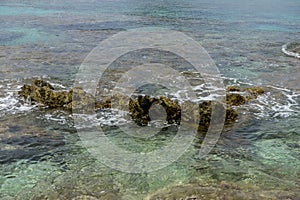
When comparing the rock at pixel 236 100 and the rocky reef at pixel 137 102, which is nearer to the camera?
the rocky reef at pixel 137 102

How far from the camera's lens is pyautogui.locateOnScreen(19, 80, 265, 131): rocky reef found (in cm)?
1039

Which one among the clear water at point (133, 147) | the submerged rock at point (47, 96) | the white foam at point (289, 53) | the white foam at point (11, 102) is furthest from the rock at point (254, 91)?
the white foam at point (289, 53)

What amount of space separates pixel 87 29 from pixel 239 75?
657 inches

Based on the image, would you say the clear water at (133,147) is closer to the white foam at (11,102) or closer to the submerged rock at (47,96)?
the white foam at (11,102)

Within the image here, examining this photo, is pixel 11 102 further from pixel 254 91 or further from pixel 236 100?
pixel 254 91

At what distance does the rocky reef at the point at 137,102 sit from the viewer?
10391 mm

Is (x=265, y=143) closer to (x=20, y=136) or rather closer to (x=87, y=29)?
(x=20, y=136)

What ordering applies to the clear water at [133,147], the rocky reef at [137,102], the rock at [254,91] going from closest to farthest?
the clear water at [133,147] < the rocky reef at [137,102] < the rock at [254,91]

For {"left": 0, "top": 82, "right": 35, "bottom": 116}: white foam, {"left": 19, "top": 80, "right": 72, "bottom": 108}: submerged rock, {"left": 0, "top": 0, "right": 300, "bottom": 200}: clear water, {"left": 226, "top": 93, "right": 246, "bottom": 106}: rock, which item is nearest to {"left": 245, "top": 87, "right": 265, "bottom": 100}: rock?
{"left": 0, "top": 0, "right": 300, "bottom": 200}: clear water

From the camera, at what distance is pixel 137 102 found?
35.5 feet

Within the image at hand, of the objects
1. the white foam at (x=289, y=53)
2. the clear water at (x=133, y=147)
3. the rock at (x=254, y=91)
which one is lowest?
the clear water at (x=133, y=147)

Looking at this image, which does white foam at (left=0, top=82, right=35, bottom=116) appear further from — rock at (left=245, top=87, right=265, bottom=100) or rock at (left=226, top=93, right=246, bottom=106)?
rock at (left=245, top=87, right=265, bottom=100)

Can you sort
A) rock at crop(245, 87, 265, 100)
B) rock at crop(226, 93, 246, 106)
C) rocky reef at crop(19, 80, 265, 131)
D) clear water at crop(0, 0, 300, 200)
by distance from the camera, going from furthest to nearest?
rock at crop(245, 87, 265, 100), rock at crop(226, 93, 246, 106), rocky reef at crop(19, 80, 265, 131), clear water at crop(0, 0, 300, 200)

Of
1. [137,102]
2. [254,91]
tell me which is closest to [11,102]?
[137,102]
